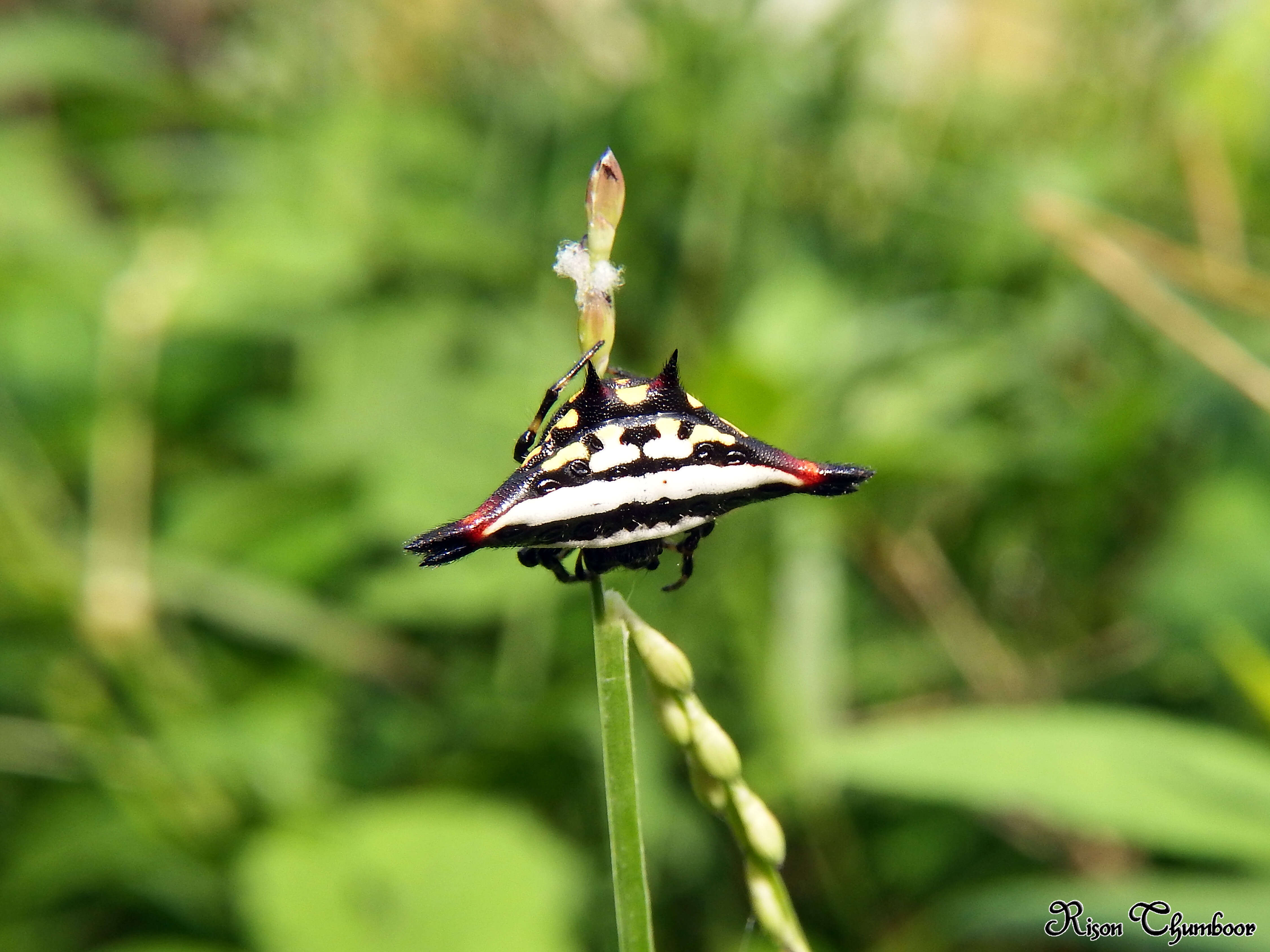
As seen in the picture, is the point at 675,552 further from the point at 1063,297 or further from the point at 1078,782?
the point at 1063,297

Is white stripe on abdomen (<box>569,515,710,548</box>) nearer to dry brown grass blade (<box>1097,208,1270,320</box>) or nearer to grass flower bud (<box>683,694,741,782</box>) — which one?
grass flower bud (<box>683,694,741,782</box>)

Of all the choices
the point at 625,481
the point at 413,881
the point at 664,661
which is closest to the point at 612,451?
the point at 625,481

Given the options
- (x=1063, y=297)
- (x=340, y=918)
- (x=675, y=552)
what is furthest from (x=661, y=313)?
(x=675, y=552)

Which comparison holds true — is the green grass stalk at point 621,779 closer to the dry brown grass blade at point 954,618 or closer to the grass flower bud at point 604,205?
the grass flower bud at point 604,205

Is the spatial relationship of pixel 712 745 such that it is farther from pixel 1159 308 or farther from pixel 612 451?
pixel 1159 308

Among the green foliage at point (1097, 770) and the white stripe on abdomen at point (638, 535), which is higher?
the green foliage at point (1097, 770)

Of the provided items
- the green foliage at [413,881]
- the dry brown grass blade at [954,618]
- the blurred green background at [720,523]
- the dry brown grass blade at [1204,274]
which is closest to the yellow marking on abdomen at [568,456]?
the blurred green background at [720,523]
